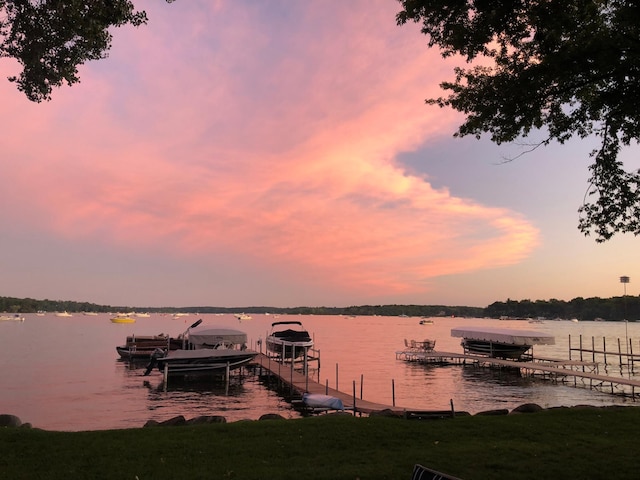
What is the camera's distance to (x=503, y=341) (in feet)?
178

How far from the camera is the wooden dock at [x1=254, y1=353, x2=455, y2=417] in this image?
1547cm

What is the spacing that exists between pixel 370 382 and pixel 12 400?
27.7m

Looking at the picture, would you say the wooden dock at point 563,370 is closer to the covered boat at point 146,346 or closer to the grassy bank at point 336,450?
the grassy bank at point 336,450

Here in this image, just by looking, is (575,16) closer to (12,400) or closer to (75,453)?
(75,453)

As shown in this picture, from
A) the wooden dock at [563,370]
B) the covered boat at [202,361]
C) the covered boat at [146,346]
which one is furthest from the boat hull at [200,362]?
the wooden dock at [563,370]

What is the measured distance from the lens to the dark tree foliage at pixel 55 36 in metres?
10.2

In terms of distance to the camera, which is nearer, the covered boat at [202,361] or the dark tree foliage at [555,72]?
the dark tree foliage at [555,72]

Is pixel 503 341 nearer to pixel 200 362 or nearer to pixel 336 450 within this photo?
pixel 200 362

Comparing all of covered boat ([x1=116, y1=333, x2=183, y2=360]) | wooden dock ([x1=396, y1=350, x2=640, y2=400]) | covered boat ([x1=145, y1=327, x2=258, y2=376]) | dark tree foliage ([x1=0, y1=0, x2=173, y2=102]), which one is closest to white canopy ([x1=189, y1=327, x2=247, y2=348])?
covered boat ([x1=145, y1=327, x2=258, y2=376])

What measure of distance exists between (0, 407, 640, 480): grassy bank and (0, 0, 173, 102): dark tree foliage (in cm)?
906

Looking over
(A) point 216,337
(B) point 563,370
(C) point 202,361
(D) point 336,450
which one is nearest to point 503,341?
(B) point 563,370

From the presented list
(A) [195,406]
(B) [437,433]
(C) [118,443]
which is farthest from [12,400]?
(B) [437,433]

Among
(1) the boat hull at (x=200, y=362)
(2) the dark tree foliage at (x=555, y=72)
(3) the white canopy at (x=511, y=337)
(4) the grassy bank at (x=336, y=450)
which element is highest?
(2) the dark tree foliage at (x=555, y=72)

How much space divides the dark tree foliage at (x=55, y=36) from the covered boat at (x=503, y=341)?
171ft
